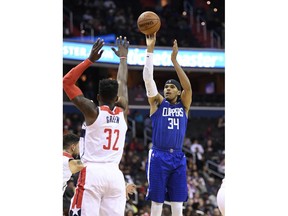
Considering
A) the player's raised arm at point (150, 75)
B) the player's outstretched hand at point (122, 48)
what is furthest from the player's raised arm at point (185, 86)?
the player's outstretched hand at point (122, 48)

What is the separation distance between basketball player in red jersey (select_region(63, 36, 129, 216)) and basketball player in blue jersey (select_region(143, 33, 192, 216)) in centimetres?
128

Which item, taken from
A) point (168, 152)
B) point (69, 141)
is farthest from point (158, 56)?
point (69, 141)

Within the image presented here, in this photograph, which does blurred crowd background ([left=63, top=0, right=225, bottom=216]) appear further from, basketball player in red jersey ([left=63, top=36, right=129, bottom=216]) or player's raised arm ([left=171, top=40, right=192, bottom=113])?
basketball player in red jersey ([left=63, top=36, right=129, bottom=216])

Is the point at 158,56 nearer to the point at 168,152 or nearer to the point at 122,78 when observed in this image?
Result: the point at 168,152

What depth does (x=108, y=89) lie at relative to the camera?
257 inches

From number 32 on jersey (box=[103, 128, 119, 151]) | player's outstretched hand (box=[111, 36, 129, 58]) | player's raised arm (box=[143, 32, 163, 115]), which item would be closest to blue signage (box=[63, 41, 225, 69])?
player's raised arm (box=[143, 32, 163, 115])

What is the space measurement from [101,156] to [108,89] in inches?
25.9

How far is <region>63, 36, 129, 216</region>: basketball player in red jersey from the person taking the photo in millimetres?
6465

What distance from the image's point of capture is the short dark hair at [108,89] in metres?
6.48
